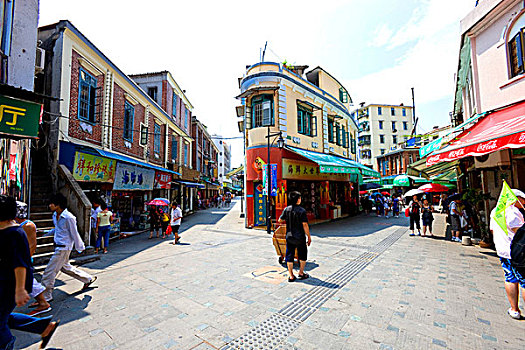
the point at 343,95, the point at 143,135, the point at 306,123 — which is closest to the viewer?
the point at 143,135

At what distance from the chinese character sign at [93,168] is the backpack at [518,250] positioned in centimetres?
1152

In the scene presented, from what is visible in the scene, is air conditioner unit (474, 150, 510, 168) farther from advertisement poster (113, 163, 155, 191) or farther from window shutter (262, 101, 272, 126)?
advertisement poster (113, 163, 155, 191)

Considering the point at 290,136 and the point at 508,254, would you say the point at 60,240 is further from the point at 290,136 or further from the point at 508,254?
the point at 290,136

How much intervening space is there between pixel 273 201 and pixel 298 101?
648 centimetres

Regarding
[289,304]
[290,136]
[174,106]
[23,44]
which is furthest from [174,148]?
[289,304]

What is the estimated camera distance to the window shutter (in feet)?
43.7

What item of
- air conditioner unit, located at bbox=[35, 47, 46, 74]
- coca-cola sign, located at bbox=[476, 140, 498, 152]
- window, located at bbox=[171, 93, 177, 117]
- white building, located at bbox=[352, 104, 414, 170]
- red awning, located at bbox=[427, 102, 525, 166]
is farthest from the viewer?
white building, located at bbox=[352, 104, 414, 170]

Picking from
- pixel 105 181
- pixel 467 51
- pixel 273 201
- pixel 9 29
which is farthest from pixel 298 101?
pixel 9 29

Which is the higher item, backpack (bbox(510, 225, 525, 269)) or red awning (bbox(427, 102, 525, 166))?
red awning (bbox(427, 102, 525, 166))

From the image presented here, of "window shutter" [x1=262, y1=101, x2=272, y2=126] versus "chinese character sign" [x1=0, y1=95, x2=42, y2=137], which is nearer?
"chinese character sign" [x1=0, y1=95, x2=42, y2=137]

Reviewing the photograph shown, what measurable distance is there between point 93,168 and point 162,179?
6212 millimetres

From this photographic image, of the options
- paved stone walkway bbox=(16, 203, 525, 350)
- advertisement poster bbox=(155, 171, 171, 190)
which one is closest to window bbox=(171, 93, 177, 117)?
advertisement poster bbox=(155, 171, 171, 190)

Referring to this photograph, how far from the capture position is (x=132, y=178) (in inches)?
466

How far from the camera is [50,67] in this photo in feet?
29.7
